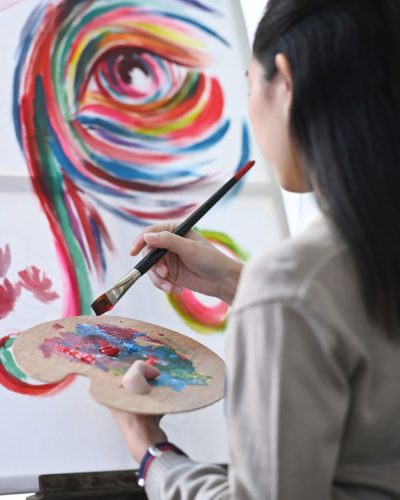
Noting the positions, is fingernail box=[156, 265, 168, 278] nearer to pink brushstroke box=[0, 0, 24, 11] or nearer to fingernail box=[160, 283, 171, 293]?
fingernail box=[160, 283, 171, 293]

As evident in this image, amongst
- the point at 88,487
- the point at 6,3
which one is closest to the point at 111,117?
the point at 6,3

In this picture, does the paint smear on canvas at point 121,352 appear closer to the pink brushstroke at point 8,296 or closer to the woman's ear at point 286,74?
the pink brushstroke at point 8,296

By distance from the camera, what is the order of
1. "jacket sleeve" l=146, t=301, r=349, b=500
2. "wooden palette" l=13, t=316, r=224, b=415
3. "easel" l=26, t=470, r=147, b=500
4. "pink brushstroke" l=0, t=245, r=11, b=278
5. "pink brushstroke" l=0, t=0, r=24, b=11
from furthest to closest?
"pink brushstroke" l=0, t=0, r=24, b=11, "pink brushstroke" l=0, t=245, r=11, b=278, "easel" l=26, t=470, r=147, b=500, "wooden palette" l=13, t=316, r=224, b=415, "jacket sleeve" l=146, t=301, r=349, b=500

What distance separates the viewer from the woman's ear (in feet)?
2.15

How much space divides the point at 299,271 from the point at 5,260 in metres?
0.61

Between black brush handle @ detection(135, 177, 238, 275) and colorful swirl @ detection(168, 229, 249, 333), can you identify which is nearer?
black brush handle @ detection(135, 177, 238, 275)

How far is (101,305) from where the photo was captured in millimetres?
958

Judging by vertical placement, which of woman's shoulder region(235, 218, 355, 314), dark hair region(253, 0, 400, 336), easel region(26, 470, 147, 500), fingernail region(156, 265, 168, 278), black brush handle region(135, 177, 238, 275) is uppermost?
dark hair region(253, 0, 400, 336)

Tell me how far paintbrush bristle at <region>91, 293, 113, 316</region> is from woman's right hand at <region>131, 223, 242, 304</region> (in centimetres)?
8

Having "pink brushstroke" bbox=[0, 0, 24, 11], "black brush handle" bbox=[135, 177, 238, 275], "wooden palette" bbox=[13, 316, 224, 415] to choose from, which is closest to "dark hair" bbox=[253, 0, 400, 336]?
"wooden palette" bbox=[13, 316, 224, 415]

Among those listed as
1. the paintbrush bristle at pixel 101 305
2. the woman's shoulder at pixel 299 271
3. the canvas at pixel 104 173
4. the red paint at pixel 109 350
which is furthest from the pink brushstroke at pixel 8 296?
the woman's shoulder at pixel 299 271

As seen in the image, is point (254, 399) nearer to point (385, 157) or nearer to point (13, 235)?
point (385, 157)

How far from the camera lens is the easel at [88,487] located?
0.85 meters

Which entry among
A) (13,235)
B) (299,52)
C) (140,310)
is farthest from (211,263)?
(299,52)
